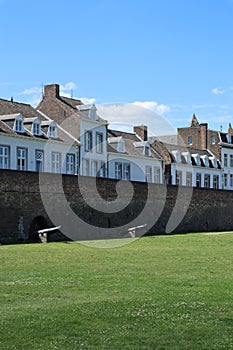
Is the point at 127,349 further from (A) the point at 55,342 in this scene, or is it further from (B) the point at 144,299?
(B) the point at 144,299

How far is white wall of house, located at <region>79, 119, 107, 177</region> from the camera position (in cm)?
4897

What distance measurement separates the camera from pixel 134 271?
54.1ft

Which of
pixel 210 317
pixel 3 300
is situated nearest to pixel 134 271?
pixel 3 300

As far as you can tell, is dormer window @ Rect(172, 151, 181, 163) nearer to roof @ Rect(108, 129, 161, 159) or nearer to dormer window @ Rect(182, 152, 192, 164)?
dormer window @ Rect(182, 152, 192, 164)

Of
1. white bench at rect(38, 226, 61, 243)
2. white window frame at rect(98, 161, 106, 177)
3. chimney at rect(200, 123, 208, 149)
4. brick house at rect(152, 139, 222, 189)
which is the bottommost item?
white bench at rect(38, 226, 61, 243)

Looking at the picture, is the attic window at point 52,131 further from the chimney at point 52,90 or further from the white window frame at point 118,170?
the white window frame at point 118,170

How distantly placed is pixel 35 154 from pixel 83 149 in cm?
583

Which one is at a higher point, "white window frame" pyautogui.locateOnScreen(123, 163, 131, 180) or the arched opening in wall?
"white window frame" pyautogui.locateOnScreen(123, 163, 131, 180)

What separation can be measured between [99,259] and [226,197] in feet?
104

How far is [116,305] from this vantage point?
10758 millimetres

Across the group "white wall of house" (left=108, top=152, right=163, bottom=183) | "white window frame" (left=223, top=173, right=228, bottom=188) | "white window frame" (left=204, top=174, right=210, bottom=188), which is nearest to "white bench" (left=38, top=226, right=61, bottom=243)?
"white wall of house" (left=108, top=152, right=163, bottom=183)

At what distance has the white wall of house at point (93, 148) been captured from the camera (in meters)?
49.0

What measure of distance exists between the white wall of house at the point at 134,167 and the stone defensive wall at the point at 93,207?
28.7 feet

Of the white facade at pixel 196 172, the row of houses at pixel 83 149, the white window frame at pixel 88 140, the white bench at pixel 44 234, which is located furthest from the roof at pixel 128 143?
the white bench at pixel 44 234
